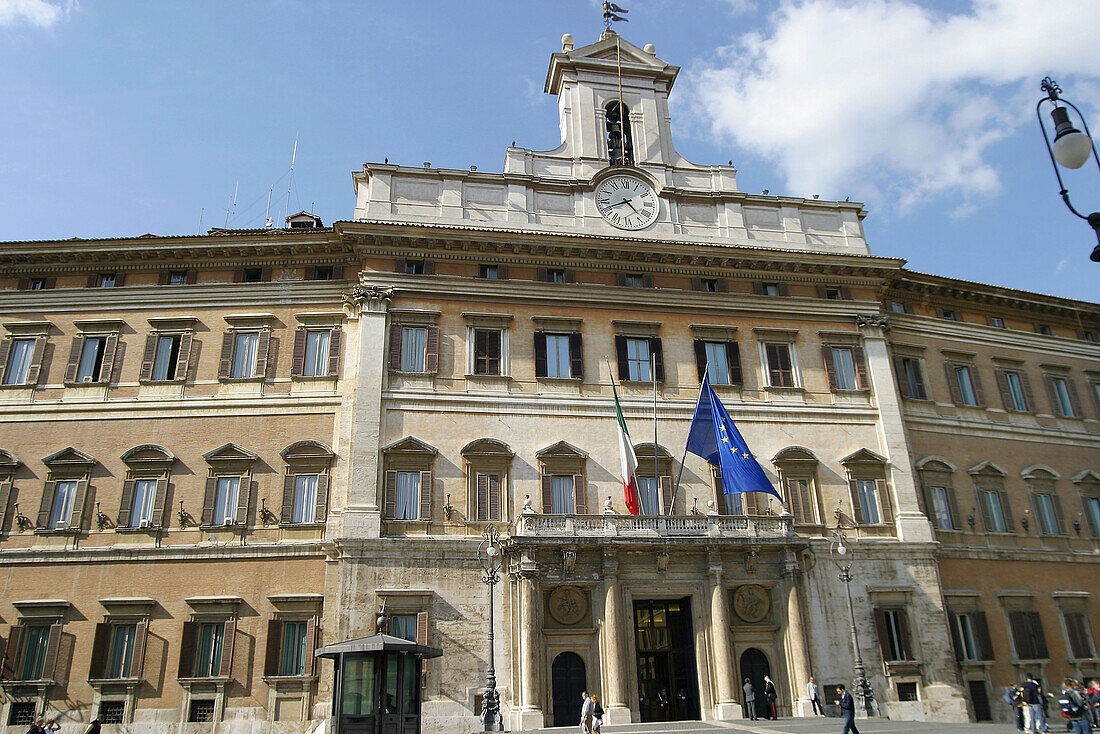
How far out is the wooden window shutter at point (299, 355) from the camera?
2959cm

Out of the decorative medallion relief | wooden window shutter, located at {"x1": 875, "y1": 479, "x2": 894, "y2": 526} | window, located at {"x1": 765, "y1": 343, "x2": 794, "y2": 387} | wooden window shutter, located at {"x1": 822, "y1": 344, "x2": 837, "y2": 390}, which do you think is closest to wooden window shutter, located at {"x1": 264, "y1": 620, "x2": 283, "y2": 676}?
the decorative medallion relief

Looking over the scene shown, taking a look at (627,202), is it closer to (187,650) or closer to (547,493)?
(547,493)

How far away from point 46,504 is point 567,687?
18068 millimetres

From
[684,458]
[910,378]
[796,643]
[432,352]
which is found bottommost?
[796,643]

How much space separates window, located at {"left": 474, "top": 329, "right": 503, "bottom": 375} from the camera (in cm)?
2998

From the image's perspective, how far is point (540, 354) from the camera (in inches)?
1201

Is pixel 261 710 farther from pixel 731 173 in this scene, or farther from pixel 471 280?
pixel 731 173

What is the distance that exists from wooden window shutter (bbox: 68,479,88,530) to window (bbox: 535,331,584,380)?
51.4 feet

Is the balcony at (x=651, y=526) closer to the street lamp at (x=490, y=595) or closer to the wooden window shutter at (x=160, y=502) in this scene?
the street lamp at (x=490, y=595)

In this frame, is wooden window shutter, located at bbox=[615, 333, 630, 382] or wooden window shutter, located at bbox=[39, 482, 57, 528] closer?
wooden window shutter, located at bbox=[39, 482, 57, 528]

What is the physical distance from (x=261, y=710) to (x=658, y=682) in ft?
41.0

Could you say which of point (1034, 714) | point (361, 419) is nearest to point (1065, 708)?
point (1034, 714)

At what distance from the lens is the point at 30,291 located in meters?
30.7

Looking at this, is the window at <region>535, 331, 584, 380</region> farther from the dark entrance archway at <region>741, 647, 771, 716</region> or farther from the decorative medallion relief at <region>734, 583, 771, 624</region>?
the dark entrance archway at <region>741, 647, 771, 716</region>
